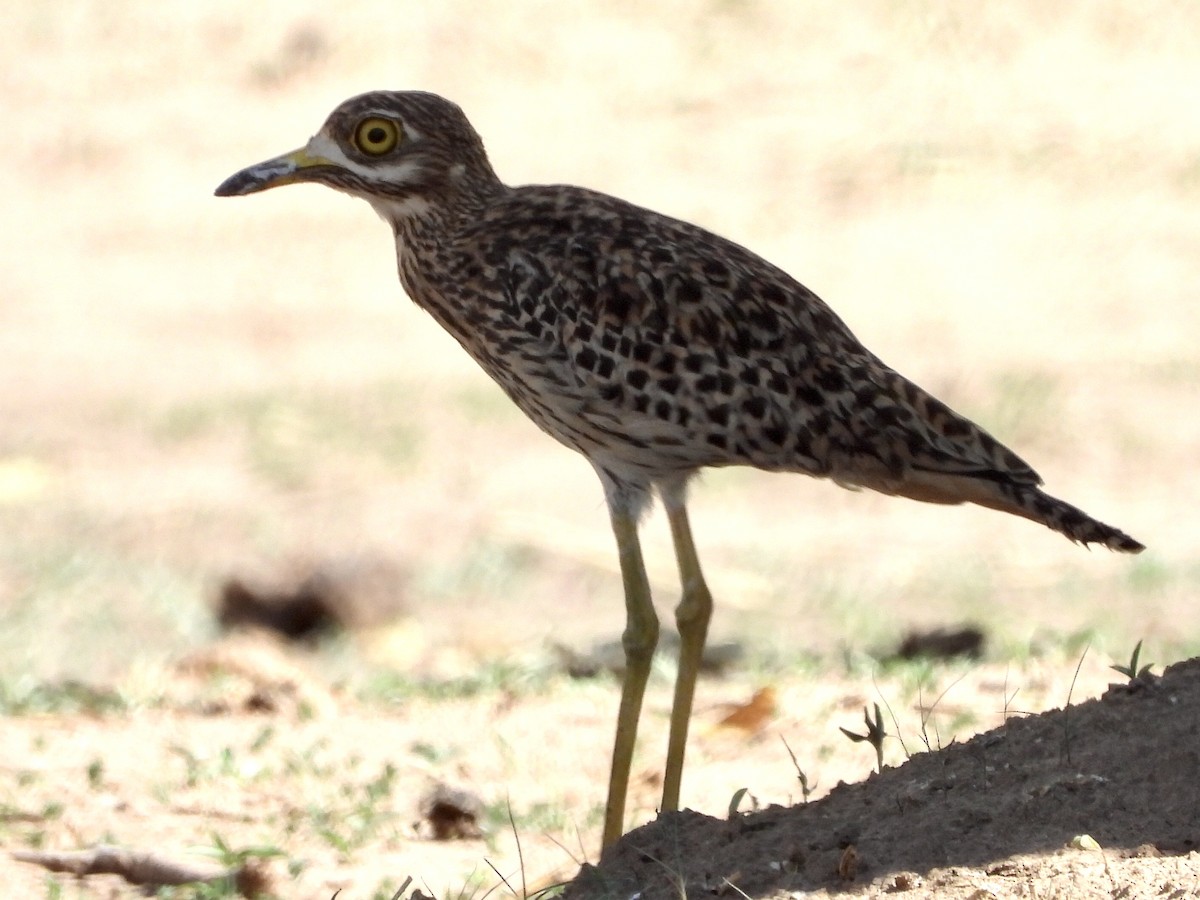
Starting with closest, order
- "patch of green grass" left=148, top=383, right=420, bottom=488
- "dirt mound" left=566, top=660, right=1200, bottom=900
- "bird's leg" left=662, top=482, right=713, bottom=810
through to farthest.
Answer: "dirt mound" left=566, top=660, right=1200, bottom=900
"bird's leg" left=662, top=482, right=713, bottom=810
"patch of green grass" left=148, top=383, right=420, bottom=488

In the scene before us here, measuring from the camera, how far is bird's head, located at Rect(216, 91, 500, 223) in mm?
5711

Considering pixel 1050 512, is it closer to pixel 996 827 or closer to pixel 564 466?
pixel 996 827

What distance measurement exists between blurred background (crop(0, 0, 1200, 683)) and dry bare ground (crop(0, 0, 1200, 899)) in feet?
0.12

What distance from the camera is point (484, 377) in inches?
498

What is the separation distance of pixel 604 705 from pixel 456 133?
73.5 inches

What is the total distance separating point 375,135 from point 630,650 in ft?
4.82

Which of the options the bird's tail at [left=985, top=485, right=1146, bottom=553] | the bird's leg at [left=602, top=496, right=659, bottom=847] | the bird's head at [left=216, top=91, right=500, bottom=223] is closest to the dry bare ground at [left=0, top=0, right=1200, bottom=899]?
the bird's leg at [left=602, top=496, right=659, bottom=847]

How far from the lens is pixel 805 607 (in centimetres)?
907

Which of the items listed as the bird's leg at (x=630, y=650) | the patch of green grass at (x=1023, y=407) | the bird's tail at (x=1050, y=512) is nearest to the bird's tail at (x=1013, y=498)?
the bird's tail at (x=1050, y=512)

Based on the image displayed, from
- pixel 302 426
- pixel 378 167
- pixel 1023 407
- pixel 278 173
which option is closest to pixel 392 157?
pixel 378 167

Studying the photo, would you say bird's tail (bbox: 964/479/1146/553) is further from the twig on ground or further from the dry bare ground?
the twig on ground

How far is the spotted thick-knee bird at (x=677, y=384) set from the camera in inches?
202

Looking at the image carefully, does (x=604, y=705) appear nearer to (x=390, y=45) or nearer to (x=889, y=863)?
(x=889, y=863)

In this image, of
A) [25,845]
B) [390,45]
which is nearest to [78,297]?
[390,45]
